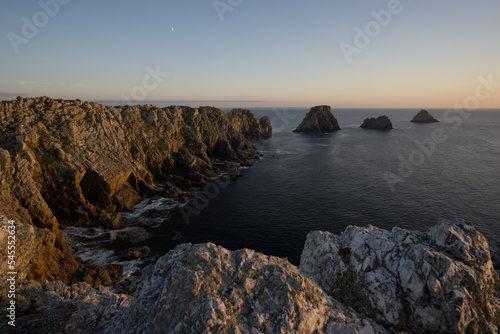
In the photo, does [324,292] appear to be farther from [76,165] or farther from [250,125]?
[250,125]

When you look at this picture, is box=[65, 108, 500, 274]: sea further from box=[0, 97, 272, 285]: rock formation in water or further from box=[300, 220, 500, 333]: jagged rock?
box=[300, 220, 500, 333]: jagged rock

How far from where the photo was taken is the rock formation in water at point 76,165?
41.3 m

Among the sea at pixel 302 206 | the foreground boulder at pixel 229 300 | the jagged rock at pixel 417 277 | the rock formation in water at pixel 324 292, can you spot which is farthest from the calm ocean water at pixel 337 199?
the foreground boulder at pixel 229 300

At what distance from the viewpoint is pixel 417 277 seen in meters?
16.1

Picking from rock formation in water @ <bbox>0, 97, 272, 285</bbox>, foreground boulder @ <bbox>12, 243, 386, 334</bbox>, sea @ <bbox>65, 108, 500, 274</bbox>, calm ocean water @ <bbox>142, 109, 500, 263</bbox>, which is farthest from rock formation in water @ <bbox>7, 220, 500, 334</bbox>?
rock formation in water @ <bbox>0, 97, 272, 285</bbox>

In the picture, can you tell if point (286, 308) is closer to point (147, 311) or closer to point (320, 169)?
point (147, 311)

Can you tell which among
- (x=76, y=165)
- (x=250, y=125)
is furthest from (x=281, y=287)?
(x=250, y=125)

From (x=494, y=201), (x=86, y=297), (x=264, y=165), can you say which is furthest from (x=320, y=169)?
(x=86, y=297)

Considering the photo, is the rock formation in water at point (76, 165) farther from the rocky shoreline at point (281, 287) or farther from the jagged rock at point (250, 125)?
the jagged rock at point (250, 125)

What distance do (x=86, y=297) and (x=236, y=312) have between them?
734 inches

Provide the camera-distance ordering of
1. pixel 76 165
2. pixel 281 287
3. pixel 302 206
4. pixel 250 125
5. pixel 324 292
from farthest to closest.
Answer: pixel 250 125
pixel 302 206
pixel 76 165
pixel 324 292
pixel 281 287

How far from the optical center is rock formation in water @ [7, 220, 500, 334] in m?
12.9

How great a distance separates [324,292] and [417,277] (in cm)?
639

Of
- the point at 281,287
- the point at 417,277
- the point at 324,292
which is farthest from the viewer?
the point at 417,277
